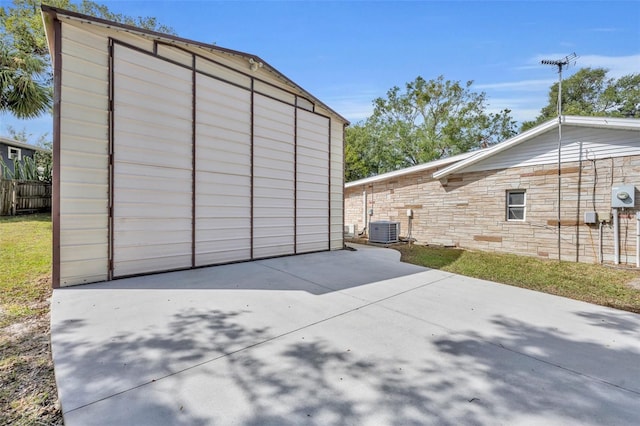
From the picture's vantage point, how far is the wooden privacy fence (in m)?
10.2

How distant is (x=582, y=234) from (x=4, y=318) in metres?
10.6

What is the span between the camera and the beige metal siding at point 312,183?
7.45m

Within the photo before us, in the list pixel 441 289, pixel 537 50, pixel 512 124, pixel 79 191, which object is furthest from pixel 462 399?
pixel 512 124

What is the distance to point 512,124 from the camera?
19.2m

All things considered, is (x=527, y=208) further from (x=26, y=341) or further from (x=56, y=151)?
(x=56, y=151)

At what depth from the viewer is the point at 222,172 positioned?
5840mm

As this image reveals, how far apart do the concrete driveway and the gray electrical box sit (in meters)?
4.03

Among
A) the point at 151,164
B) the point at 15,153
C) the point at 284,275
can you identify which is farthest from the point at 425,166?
the point at 15,153

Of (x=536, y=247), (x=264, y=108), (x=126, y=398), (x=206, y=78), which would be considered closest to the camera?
(x=126, y=398)

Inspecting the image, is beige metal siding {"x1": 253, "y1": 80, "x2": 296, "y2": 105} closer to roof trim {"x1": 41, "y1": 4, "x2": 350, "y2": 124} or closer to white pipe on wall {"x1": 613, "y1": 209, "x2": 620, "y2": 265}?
roof trim {"x1": 41, "y1": 4, "x2": 350, "y2": 124}

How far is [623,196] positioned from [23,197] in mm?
18638

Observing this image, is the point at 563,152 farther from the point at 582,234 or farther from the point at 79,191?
the point at 79,191

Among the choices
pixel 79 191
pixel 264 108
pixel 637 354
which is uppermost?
pixel 264 108

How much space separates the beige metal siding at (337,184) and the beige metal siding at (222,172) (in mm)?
2820
